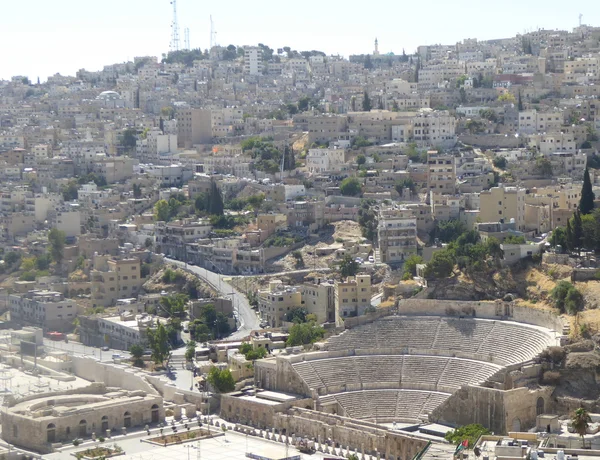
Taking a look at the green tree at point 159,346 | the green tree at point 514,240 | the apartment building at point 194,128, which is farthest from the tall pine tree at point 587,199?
the apartment building at point 194,128

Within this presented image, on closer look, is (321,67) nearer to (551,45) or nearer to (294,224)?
(551,45)

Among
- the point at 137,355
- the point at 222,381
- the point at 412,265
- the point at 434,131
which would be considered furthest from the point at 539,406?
the point at 434,131

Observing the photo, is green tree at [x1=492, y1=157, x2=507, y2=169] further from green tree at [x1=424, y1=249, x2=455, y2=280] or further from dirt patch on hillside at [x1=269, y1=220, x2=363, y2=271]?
green tree at [x1=424, y1=249, x2=455, y2=280]

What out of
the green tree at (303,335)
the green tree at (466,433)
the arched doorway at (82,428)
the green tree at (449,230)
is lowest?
the arched doorway at (82,428)

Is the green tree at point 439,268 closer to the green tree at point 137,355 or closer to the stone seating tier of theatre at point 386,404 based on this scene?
the stone seating tier of theatre at point 386,404

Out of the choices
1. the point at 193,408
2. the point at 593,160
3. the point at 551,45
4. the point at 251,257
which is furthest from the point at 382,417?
the point at 551,45

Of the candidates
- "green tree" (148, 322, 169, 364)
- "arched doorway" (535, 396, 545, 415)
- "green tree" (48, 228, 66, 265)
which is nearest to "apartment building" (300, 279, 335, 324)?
"green tree" (148, 322, 169, 364)
